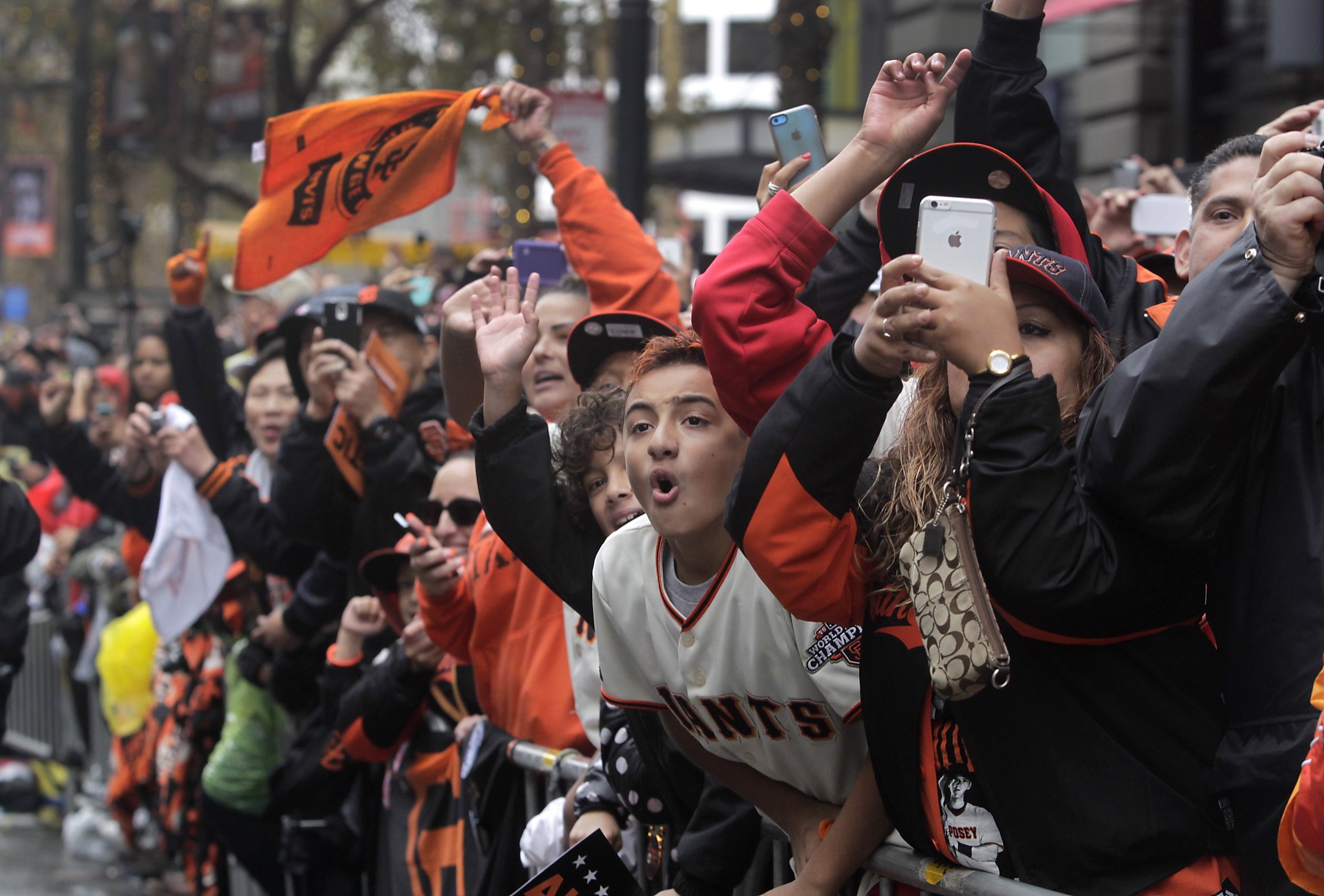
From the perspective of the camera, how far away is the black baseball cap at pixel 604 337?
4.18m

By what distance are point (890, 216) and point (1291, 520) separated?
133cm

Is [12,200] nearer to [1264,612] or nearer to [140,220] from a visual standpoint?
[140,220]

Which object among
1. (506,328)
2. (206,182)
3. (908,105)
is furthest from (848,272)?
(206,182)

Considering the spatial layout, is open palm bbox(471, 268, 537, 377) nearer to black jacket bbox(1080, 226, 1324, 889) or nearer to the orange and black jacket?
the orange and black jacket

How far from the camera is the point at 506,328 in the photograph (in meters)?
3.73

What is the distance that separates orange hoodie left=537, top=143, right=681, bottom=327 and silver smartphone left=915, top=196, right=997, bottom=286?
2.31 meters

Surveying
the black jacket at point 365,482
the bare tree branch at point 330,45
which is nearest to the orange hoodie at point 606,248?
the black jacket at point 365,482

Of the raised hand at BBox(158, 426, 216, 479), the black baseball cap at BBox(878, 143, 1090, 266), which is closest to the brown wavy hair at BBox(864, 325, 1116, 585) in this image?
the black baseball cap at BBox(878, 143, 1090, 266)

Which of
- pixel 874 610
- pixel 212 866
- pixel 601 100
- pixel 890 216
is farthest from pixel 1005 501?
pixel 601 100

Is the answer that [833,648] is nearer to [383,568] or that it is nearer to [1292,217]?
[1292,217]

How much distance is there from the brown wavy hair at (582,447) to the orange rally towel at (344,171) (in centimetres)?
150

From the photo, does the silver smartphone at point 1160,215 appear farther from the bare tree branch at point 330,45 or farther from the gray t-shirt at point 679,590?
the bare tree branch at point 330,45

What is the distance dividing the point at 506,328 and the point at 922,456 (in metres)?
1.34

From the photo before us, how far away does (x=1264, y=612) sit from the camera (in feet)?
7.46
